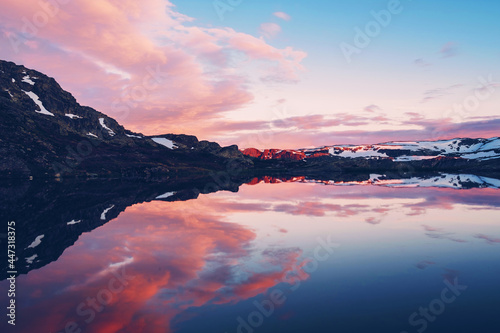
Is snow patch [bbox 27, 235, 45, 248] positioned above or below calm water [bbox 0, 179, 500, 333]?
above

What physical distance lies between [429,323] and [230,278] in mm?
8938

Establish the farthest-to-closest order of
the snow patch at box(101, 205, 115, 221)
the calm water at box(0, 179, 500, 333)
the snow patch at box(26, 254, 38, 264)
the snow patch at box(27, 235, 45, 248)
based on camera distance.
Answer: the snow patch at box(101, 205, 115, 221) → the snow patch at box(27, 235, 45, 248) → the snow patch at box(26, 254, 38, 264) → the calm water at box(0, 179, 500, 333)

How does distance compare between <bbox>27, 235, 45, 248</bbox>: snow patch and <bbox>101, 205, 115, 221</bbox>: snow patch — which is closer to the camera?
<bbox>27, 235, 45, 248</bbox>: snow patch

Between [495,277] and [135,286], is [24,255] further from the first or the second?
[495,277]

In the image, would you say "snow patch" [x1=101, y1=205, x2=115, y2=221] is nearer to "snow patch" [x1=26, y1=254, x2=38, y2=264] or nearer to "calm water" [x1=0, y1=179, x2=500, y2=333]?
"calm water" [x1=0, y1=179, x2=500, y2=333]

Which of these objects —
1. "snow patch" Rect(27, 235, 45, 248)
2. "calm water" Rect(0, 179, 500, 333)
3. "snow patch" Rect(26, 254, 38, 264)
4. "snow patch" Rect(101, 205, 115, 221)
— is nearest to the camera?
"calm water" Rect(0, 179, 500, 333)

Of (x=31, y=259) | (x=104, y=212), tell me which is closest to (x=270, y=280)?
(x=31, y=259)

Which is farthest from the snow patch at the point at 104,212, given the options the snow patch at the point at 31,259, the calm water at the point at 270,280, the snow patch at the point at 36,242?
the snow patch at the point at 31,259

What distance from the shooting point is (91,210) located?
37.9 metres

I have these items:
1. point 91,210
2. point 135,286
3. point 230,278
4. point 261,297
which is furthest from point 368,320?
point 91,210

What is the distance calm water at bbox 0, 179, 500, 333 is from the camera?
11.1 m

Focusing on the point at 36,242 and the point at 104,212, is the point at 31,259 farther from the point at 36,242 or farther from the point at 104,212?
the point at 104,212

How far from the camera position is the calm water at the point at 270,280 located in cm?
1109

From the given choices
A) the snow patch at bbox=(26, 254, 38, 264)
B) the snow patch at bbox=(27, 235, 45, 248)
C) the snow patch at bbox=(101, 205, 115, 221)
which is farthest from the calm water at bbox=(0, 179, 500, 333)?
the snow patch at bbox=(101, 205, 115, 221)
